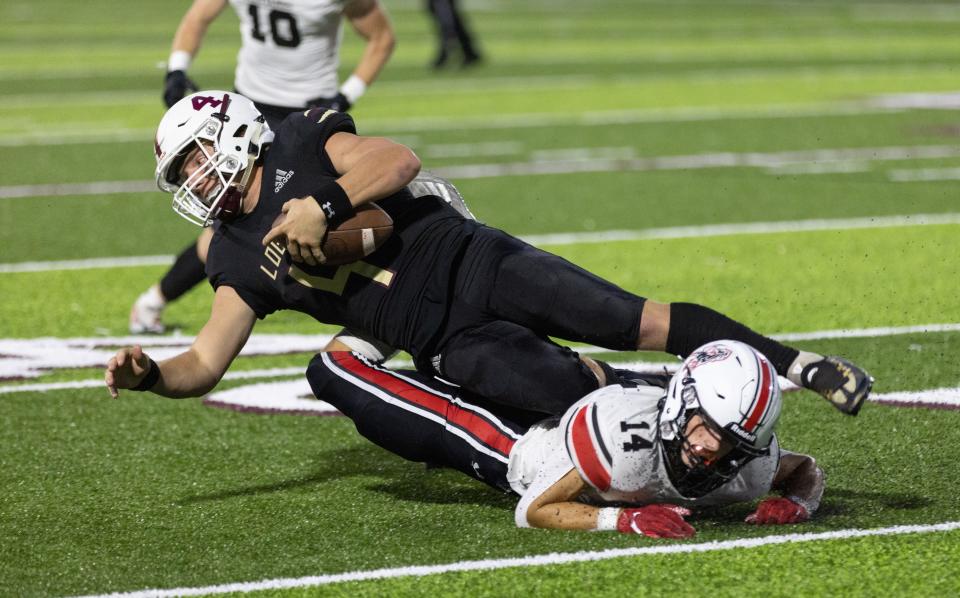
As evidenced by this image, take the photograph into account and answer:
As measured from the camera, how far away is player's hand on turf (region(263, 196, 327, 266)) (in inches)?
187

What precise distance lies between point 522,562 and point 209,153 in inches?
63.1

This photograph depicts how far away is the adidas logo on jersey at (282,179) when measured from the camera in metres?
5.07

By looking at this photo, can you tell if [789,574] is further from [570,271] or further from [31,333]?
[31,333]

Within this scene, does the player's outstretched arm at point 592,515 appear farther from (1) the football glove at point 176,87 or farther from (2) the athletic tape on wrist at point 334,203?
(1) the football glove at point 176,87

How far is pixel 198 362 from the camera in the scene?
4.96m

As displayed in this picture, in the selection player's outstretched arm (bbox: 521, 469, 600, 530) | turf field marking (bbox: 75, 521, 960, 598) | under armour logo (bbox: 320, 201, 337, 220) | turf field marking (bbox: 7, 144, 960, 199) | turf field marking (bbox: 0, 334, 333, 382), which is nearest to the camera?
turf field marking (bbox: 75, 521, 960, 598)

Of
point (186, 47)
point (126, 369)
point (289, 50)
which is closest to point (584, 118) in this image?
point (289, 50)

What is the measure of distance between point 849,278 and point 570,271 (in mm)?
4268

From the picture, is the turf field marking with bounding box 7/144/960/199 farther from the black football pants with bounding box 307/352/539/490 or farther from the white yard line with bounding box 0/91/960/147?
the black football pants with bounding box 307/352/539/490

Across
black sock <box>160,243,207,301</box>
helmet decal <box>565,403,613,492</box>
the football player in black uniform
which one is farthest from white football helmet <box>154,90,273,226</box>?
black sock <box>160,243,207,301</box>

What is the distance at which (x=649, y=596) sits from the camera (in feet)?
13.2

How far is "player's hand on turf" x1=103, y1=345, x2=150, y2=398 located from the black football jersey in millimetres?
473

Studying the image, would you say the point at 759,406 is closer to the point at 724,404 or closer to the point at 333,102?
the point at 724,404

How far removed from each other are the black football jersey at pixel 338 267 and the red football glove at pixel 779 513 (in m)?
1.10
